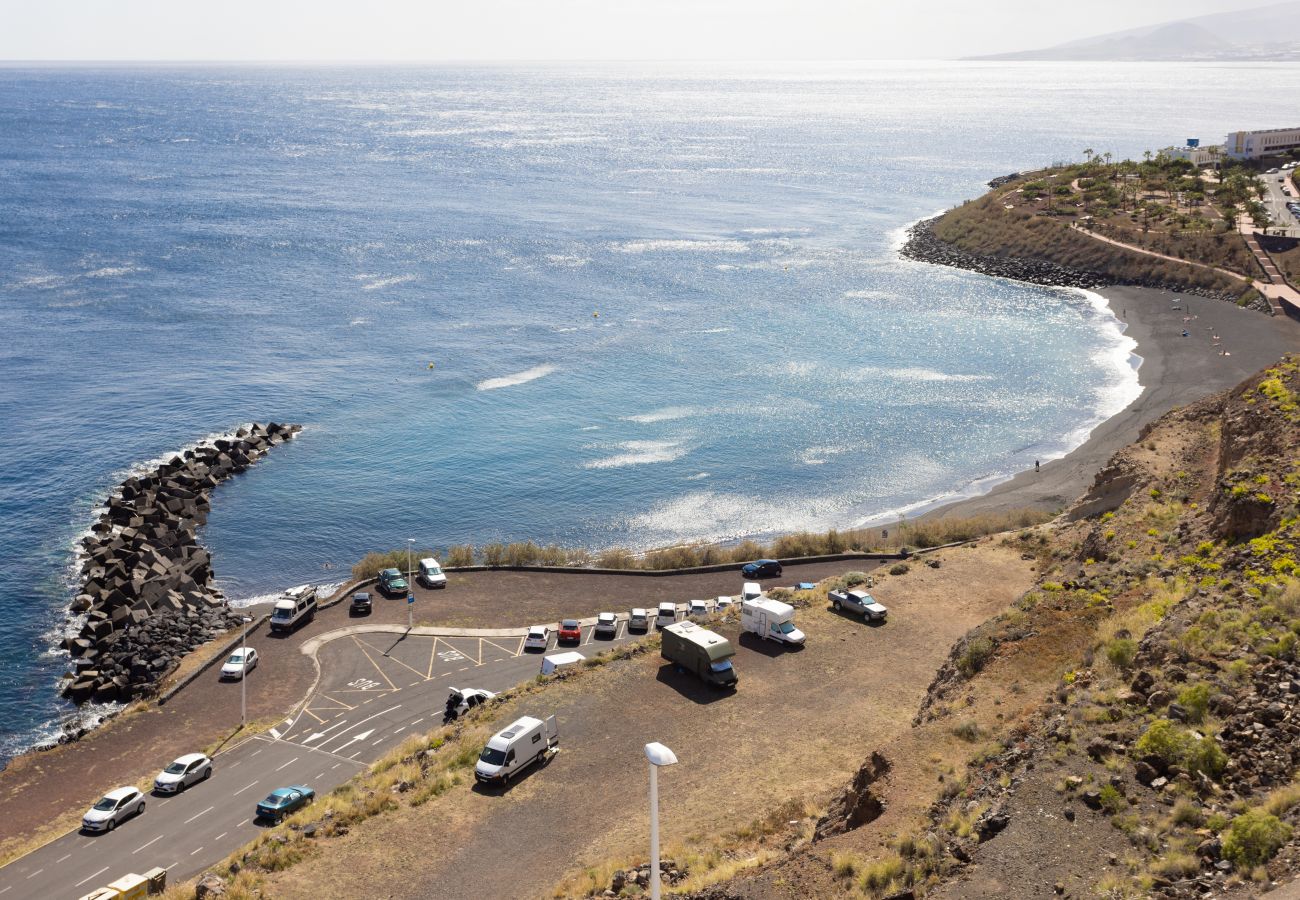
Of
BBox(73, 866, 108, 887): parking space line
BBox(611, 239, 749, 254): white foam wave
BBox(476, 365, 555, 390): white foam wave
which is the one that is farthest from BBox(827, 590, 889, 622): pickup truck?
BBox(611, 239, 749, 254): white foam wave

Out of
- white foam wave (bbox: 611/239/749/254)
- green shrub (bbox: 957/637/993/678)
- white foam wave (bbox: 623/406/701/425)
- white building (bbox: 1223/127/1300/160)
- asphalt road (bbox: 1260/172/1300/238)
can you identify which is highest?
white building (bbox: 1223/127/1300/160)

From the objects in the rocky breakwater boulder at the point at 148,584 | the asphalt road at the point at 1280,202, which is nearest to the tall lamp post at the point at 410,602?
the rocky breakwater boulder at the point at 148,584

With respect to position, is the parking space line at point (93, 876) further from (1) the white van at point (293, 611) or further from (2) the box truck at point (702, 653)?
(2) the box truck at point (702, 653)

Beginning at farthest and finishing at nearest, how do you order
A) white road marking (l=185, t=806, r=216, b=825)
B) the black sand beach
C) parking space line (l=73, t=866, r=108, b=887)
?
the black sand beach
white road marking (l=185, t=806, r=216, b=825)
parking space line (l=73, t=866, r=108, b=887)

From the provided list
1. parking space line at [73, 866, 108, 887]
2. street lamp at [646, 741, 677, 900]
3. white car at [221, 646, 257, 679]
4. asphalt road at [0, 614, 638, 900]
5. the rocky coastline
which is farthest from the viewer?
the rocky coastline

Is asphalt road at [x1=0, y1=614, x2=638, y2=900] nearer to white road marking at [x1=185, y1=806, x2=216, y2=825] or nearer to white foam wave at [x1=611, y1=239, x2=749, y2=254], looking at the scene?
white road marking at [x1=185, y1=806, x2=216, y2=825]

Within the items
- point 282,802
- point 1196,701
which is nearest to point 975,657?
point 1196,701

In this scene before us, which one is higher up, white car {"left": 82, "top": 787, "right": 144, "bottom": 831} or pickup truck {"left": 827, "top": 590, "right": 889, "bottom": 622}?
pickup truck {"left": 827, "top": 590, "right": 889, "bottom": 622}
